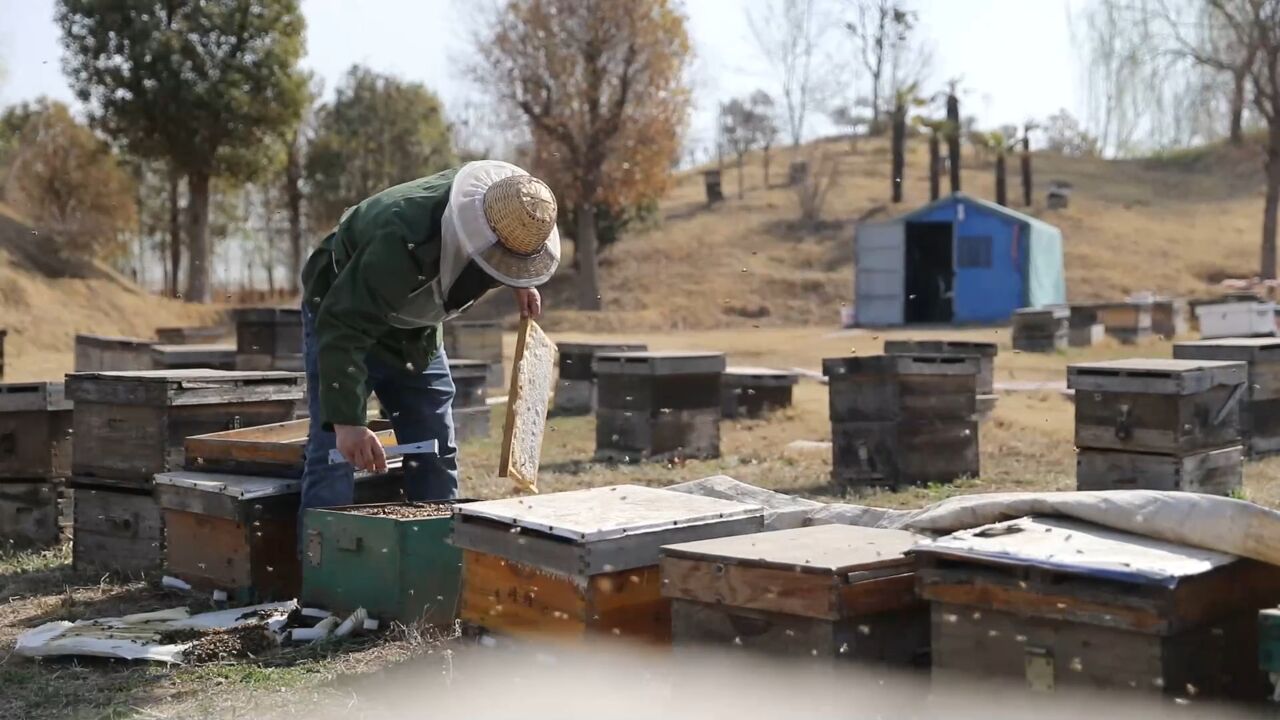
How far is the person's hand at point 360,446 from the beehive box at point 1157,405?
3984 mm

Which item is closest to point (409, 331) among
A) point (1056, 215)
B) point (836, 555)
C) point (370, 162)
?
point (836, 555)

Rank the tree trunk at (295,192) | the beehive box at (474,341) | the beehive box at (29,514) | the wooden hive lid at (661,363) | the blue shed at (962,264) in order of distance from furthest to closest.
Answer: the tree trunk at (295,192) → the blue shed at (962,264) → the beehive box at (474,341) → the wooden hive lid at (661,363) → the beehive box at (29,514)

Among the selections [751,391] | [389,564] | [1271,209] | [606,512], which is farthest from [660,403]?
[1271,209]

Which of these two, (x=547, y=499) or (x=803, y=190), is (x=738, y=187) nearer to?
(x=803, y=190)

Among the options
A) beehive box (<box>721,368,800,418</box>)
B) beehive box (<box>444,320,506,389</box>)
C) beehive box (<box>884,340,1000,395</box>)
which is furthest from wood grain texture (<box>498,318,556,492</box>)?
beehive box (<box>444,320,506,389</box>)

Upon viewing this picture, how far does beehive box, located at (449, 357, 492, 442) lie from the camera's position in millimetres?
10141

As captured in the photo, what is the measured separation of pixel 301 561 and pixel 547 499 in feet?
4.20

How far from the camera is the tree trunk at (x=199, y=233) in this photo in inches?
1061

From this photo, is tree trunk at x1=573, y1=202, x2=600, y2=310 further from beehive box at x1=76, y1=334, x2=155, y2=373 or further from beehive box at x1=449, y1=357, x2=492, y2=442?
beehive box at x1=449, y1=357, x2=492, y2=442

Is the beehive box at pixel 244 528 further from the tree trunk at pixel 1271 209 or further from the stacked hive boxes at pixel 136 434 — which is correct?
the tree trunk at pixel 1271 209

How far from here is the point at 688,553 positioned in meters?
3.42

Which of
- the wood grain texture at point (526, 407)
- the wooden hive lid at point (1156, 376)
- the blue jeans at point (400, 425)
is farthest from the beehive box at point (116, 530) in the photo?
the wooden hive lid at point (1156, 376)

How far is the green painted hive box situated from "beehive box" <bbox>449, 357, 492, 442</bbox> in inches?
217

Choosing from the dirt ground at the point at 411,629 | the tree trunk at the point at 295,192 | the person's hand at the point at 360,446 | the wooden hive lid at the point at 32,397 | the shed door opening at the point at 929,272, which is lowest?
the dirt ground at the point at 411,629
